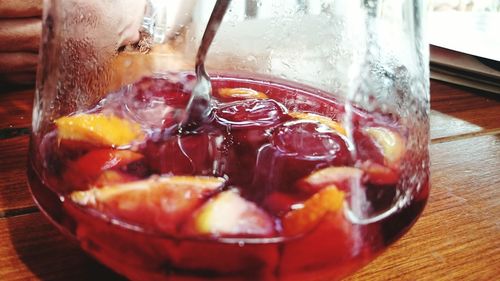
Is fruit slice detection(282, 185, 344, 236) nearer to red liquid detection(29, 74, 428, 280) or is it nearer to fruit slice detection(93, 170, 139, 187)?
red liquid detection(29, 74, 428, 280)

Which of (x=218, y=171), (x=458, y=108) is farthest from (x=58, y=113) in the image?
(x=458, y=108)

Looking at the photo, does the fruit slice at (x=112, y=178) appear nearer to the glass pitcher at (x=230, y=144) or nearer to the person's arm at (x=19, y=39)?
the glass pitcher at (x=230, y=144)

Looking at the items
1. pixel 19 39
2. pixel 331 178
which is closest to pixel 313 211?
pixel 331 178

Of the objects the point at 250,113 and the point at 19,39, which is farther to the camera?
the point at 19,39

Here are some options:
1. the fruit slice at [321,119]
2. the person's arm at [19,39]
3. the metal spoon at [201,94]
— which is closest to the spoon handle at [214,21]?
the metal spoon at [201,94]

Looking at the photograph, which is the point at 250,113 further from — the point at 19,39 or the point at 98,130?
the point at 19,39

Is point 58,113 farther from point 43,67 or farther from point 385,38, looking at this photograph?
point 385,38

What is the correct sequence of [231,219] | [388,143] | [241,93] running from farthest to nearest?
[241,93] → [388,143] → [231,219]
